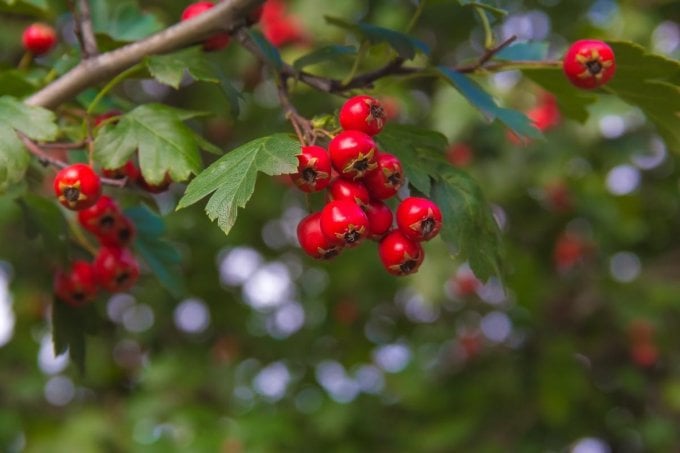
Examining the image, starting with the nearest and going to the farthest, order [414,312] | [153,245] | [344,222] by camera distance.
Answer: [344,222] < [153,245] < [414,312]

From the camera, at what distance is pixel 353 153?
129cm

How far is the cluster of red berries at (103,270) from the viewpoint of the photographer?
1.80 meters

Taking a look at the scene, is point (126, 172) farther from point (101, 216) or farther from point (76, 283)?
point (76, 283)

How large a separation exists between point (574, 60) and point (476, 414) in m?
2.75

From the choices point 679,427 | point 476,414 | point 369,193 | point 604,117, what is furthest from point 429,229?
point 679,427

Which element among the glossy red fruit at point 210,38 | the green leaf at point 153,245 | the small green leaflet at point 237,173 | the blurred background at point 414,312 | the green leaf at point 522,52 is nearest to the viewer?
the small green leaflet at point 237,173

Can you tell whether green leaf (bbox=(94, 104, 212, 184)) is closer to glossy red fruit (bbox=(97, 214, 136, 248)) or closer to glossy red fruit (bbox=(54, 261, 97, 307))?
glossy red fruit (bbox=(97, 214, 136, 248))

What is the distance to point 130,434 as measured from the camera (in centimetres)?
361

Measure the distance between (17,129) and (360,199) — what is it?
0.60m

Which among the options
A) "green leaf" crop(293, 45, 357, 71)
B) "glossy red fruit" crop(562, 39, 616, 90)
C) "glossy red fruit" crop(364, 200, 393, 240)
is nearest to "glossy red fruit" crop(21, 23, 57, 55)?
"green leaf" crop(293, 45, 357, 71)

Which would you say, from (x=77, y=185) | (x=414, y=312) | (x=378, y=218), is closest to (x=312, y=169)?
(x=378, y=218)

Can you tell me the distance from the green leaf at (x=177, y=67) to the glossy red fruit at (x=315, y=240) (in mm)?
314

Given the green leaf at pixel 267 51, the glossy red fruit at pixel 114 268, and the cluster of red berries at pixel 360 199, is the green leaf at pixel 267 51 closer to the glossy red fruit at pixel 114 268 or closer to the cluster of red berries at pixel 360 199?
the cluster of red berries at pixel 360 199

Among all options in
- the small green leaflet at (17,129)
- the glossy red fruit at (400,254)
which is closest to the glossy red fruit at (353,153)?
the glossy red fruit at (400,254)
